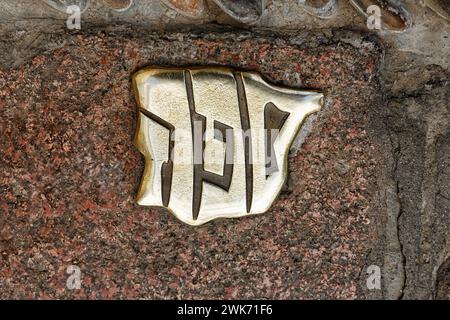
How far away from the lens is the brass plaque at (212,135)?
855mm

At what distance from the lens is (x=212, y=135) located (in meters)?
0.86

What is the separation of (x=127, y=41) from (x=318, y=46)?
0.23 m

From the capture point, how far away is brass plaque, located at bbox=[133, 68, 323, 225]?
0.86 metres

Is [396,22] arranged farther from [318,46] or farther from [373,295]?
[373,295]

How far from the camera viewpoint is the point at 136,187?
871 millimetres

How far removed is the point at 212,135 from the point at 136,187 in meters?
0.11

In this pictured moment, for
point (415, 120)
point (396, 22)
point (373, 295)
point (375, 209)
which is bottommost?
point (373, 295)

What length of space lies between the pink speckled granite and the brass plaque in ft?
0.06

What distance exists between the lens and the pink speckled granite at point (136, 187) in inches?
34.1

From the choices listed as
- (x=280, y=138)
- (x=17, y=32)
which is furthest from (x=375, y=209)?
(x=17, y=32)

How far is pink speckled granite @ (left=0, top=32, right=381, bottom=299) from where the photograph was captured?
34.1 inches

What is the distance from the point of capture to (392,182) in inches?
35.3

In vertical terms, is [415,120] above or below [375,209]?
above

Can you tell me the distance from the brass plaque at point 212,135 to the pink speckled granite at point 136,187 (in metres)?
0.02
